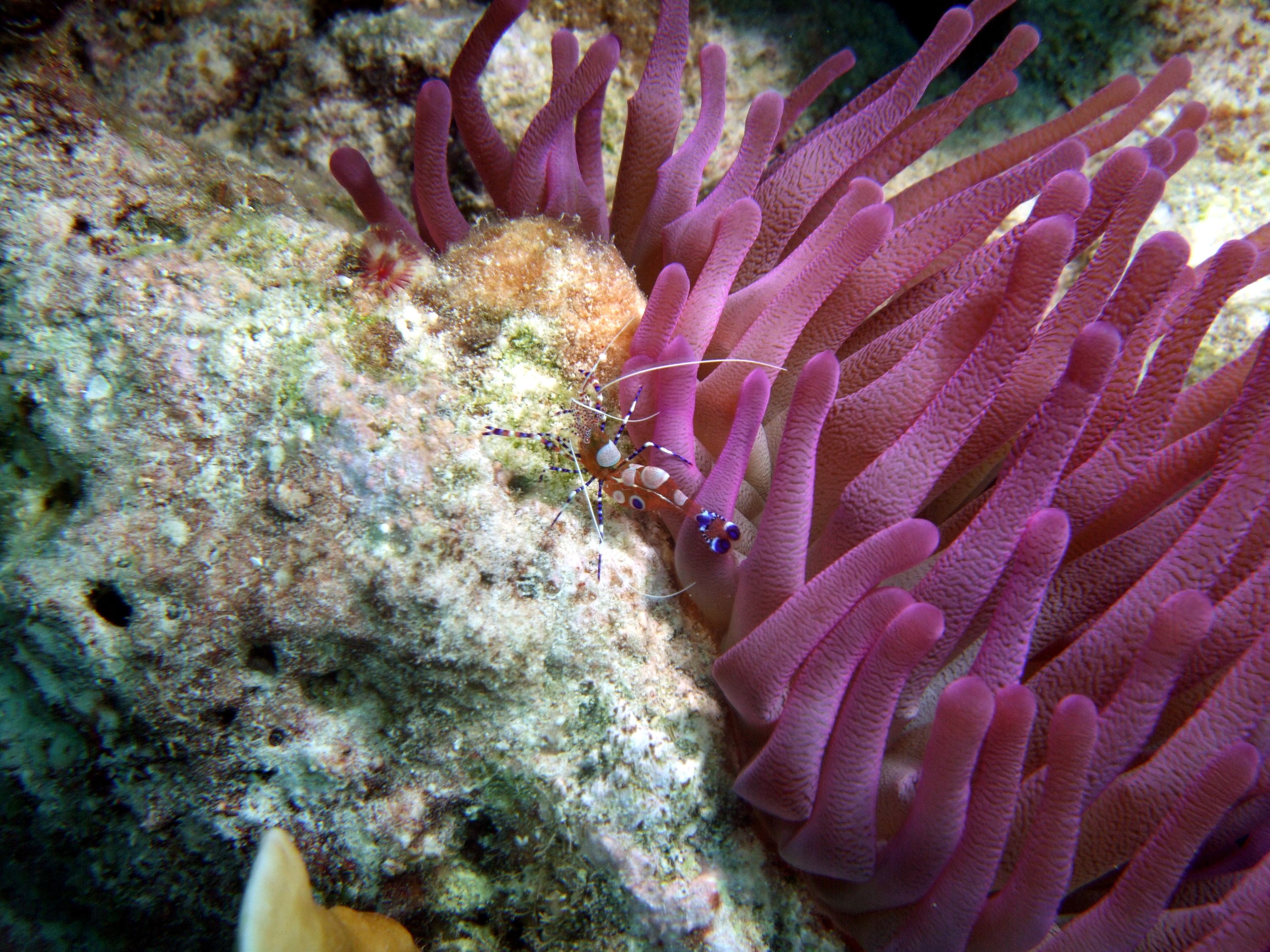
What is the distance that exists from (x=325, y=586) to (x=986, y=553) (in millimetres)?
1851

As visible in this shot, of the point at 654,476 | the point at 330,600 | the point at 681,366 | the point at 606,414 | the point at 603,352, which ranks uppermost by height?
the point at 603,352

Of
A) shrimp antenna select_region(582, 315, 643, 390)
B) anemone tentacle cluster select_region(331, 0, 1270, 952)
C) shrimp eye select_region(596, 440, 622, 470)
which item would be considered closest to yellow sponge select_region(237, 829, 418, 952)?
anemone tentacle cluster select_region(331, 0, 1270, 952)

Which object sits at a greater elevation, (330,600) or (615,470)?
(615,470)

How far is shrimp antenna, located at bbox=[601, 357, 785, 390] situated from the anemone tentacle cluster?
0.01m

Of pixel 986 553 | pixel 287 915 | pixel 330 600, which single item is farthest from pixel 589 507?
pixel 287 915

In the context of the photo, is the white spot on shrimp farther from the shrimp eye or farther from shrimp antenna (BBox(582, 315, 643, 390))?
shrimp antenna (BBox(582, 315, 643, 390))

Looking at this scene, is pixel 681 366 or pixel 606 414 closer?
pixel 681 366

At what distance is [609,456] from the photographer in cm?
220

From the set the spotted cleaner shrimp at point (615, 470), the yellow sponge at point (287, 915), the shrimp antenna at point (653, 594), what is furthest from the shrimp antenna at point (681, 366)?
the yellow sponge at point (287, 915)

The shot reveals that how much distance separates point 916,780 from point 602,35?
146 inches

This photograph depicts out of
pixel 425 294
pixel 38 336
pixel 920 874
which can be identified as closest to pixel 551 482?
pixel 425 294

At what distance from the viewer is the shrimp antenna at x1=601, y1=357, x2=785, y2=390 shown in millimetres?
1967

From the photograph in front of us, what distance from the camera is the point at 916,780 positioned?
1.82 metres

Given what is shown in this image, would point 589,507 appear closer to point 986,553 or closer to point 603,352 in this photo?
point 603,352
